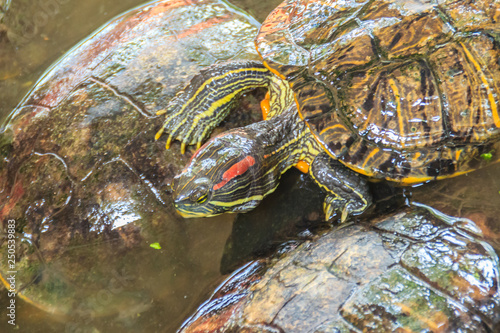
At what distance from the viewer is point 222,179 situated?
3514 mm

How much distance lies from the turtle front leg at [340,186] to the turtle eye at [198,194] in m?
1.08

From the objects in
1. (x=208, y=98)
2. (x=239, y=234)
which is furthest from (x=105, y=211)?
(x=208, y=98)

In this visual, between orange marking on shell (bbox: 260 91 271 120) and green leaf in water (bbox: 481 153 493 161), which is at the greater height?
orange marking on shell (bbox: 260 91 271 120)

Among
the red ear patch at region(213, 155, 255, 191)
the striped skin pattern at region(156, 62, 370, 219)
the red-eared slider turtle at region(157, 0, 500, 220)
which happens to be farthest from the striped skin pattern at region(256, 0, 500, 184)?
the red ear patch at region(213, 155, 255, 191)

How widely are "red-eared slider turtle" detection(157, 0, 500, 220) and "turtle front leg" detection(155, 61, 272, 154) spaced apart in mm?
432

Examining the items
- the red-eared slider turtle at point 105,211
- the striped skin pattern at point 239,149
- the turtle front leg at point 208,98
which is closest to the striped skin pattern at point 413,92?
the striped skin pattern at point 239,149

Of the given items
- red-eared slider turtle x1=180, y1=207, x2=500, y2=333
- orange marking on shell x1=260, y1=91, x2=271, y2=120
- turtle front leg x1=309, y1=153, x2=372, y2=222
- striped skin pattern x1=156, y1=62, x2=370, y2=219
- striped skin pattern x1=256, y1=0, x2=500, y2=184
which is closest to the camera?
red-eared slider turtle x1=180, y1=207, x2=500, y2=333

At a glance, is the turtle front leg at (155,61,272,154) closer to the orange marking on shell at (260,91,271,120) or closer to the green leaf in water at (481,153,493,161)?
the orange marking on shell at (260,91,271,120)

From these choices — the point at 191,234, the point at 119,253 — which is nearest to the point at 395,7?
the point at 191,234

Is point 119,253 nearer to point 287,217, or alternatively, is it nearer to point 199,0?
point 287,217

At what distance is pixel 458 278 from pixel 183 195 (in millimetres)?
2243

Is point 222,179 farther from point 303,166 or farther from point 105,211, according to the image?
point 105,211

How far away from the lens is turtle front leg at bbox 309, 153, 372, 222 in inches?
142

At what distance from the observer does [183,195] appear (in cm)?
334
